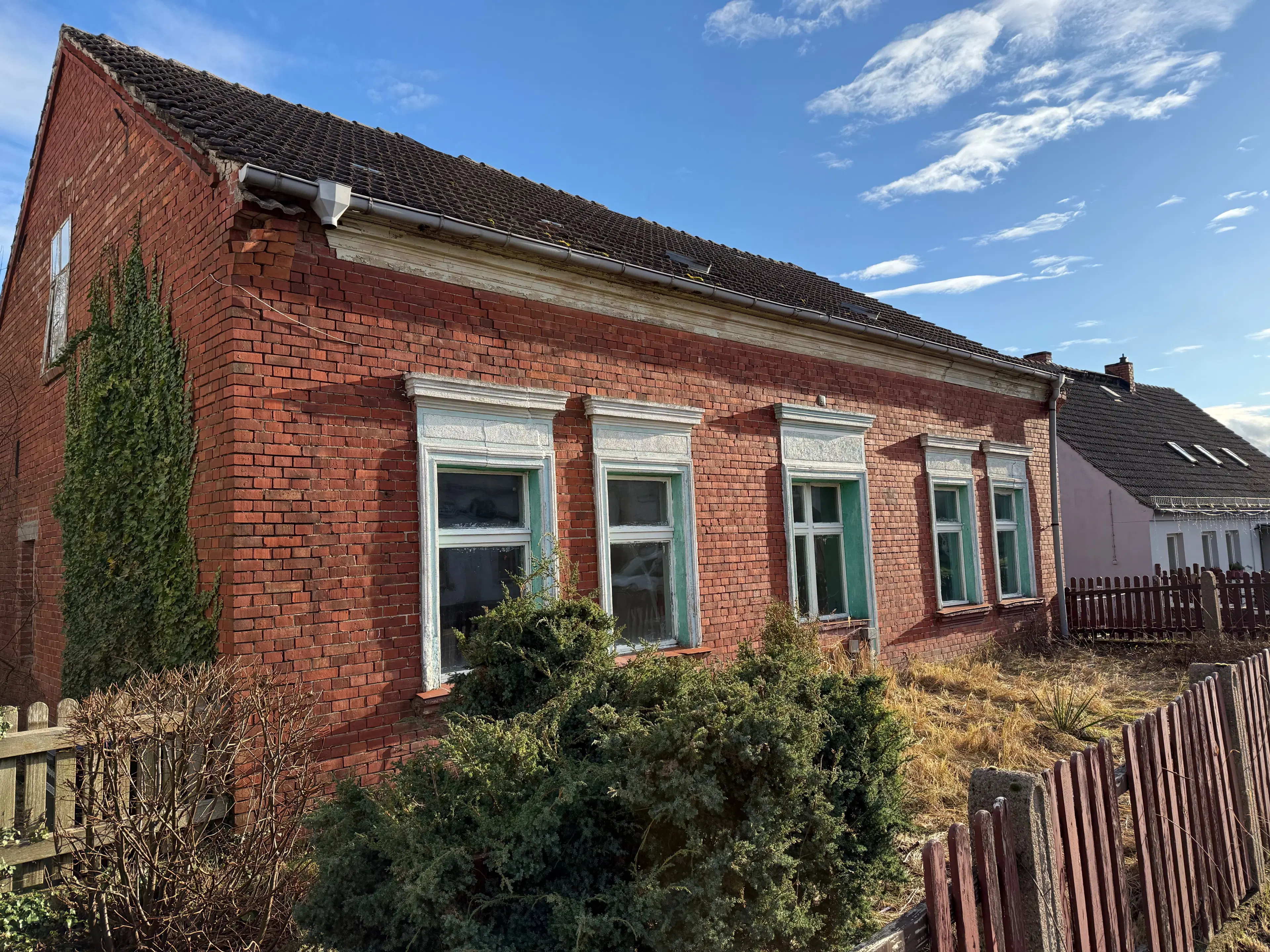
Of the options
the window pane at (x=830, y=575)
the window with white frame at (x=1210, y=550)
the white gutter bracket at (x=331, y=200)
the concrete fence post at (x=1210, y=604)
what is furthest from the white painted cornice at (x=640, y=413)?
the window with white frame at (x=1210, y=550)

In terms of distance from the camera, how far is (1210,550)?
61.7 ft

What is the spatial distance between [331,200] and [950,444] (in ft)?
29.2

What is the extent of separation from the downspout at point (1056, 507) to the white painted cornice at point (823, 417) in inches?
203

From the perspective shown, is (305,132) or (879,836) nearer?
(879,836)

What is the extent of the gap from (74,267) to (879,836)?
910 centimetres

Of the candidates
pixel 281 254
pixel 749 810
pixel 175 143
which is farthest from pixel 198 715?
pixel 175 143

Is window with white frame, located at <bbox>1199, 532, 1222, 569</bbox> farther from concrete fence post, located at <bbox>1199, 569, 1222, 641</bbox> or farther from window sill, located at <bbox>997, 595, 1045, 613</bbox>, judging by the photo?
window sill, located at <bbox>997, 595, 1045, 613</bbox>

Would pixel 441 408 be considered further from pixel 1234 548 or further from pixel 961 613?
pixel 1234 548

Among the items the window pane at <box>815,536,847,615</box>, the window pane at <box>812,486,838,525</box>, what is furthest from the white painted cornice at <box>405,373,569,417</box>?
the window pane at <box>815,536,847,615</box>

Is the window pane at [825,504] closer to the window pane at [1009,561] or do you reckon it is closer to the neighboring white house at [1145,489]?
the window pane at [1009,561]

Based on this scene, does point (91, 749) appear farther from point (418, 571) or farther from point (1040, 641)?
point (1040, 641)

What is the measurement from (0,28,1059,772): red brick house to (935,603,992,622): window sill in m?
0.07

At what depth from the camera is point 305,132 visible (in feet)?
25.4

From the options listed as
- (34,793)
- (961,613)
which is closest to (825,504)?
(961,613)
